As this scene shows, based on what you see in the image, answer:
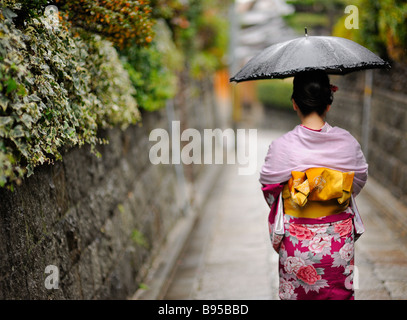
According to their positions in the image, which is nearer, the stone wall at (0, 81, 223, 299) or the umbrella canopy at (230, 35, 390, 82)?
the stone wall at (0, 81, 223, 299)

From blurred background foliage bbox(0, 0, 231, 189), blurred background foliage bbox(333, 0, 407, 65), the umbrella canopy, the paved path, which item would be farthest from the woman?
blurred background foliage bbox(333, 0, 407, 65)

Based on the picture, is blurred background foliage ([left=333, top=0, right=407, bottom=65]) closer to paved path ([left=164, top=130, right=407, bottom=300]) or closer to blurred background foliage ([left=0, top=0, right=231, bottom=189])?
paved path ([left=164, top=130, right=407, bottom=300])

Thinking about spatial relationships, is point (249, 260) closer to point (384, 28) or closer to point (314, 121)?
point (314, 121)

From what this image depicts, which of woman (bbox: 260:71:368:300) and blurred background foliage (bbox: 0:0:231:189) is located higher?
blurred background foliage (bbox: 0:0:231:189)

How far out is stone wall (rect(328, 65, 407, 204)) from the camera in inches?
308

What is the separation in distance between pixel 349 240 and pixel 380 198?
5659 mm

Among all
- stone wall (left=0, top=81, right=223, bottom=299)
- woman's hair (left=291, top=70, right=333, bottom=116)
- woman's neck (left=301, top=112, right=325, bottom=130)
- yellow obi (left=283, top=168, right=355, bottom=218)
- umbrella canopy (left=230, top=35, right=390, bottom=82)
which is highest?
umbrella canopy (left=230, top=35, right=390, bottom=82)

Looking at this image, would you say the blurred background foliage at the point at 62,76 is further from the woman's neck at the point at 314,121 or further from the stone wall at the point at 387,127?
the stone wall at the point at 387,127

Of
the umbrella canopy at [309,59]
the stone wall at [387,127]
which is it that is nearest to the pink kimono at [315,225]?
the umbrella canopy at [309,59]

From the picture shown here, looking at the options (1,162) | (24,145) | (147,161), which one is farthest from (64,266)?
(147,161)

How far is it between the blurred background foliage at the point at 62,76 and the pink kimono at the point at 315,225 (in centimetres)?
154

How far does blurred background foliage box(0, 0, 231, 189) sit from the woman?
1.55 meters

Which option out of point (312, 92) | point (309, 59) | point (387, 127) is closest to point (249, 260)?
point (312, 92)
